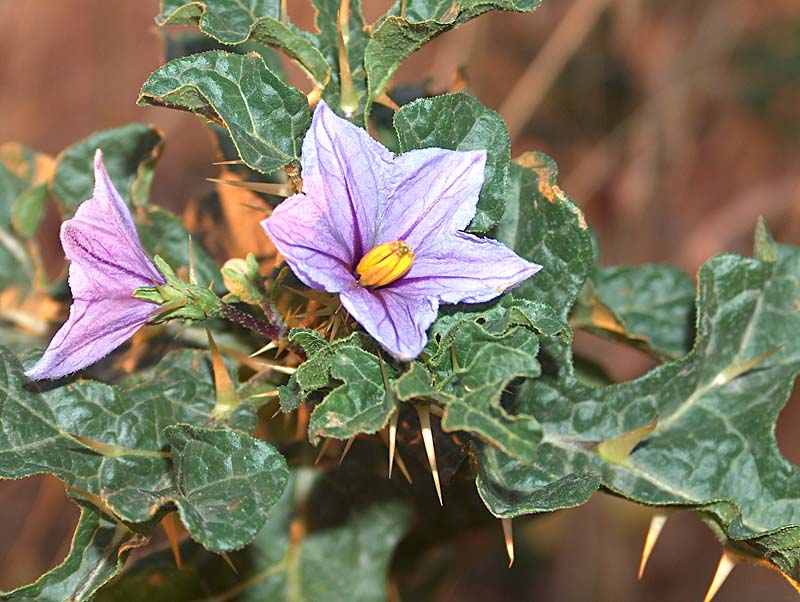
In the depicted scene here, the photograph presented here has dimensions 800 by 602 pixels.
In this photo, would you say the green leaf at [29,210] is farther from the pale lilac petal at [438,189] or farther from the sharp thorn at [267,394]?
the pale lilac petal at [438,189]

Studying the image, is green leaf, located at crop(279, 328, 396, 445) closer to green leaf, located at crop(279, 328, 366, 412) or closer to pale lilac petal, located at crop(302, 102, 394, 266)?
green leaf, located at crop(279, 328, 366, 412)

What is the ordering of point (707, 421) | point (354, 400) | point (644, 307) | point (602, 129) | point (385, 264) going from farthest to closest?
1. point (602, 129)
2. point (644, 307)
3. point (707, 421)
4. point (385, 264)
5. point (354, 400)

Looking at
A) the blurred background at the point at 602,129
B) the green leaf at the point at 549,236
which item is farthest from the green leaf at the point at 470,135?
the blurred background at the point at 602,129

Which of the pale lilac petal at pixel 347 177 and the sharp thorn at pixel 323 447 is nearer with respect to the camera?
the pale lilac petal at pixel 347 177

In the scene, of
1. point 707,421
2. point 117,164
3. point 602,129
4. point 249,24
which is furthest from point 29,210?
point 602,129

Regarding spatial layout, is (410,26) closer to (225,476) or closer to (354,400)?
(354,400)
